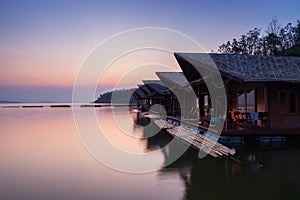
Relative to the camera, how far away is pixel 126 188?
6875 mm

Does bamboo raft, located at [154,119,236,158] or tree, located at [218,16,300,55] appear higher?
tree, located at [218,16,300,55]

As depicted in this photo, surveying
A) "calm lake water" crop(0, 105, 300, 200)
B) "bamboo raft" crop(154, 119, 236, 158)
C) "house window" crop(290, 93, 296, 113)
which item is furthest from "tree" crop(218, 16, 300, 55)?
"calm lake water" crop(0, 105, 300, 200)

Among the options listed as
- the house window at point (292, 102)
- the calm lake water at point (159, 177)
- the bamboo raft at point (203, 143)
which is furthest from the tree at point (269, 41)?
the calm lake water at point (159, 177)

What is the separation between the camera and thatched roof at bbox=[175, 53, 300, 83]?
11.5 m

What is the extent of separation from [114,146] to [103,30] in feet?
25.3

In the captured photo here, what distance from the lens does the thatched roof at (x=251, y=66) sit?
11469mm

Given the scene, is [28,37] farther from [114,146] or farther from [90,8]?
[114,146]

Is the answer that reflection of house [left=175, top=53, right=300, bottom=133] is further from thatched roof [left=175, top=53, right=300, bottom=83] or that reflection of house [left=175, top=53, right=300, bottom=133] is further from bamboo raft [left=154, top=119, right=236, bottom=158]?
bamboo raft [left=154, top=119, right=236, bottom=158]

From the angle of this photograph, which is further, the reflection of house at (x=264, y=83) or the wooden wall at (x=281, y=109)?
the wooden wall at (x=281, y=109)

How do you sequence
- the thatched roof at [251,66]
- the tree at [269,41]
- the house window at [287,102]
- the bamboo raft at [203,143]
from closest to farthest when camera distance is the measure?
the bamboo raft at [203,143], the thatched roof at [251,66], the house window at [287,102], the tree at [269,41]

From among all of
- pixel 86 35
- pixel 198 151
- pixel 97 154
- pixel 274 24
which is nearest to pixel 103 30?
pixel 86 35

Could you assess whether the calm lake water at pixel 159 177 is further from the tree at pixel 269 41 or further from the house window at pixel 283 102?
the tree at pixel 269 41

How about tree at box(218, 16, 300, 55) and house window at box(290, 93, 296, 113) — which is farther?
tree at box(218, 16, 300, 55)

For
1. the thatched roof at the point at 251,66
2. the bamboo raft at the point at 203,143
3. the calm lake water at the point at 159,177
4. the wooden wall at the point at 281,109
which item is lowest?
the calm lake water at the point at 159,177
